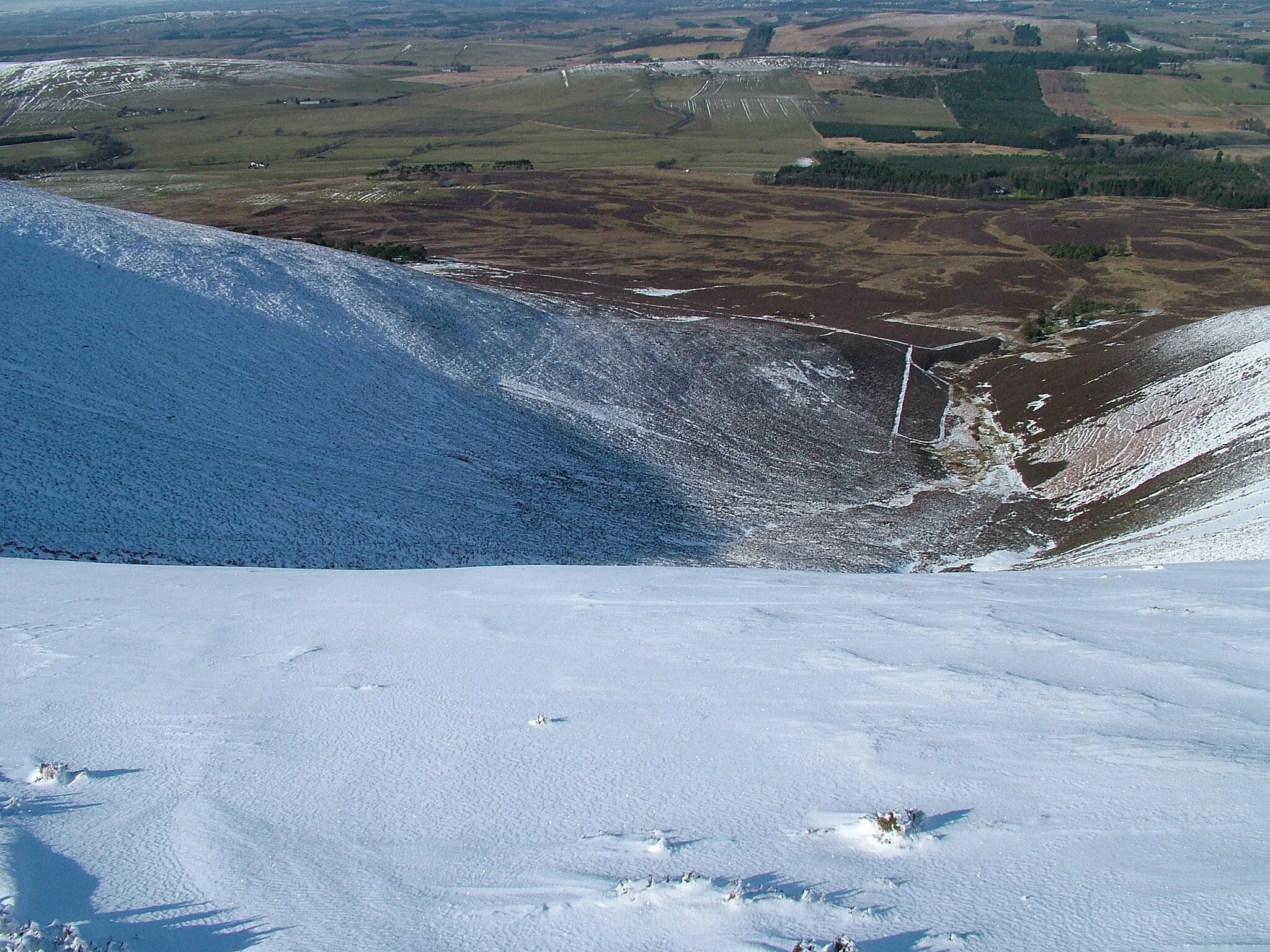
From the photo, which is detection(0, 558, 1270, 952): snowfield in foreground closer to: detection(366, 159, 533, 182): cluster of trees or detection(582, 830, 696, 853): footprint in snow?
detection(582, 830, 696, 853): footprint in snow

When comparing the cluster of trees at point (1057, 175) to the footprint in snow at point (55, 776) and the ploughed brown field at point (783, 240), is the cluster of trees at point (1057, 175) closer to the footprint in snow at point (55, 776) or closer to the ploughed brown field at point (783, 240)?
the ploughed brown field at point (783, 240)

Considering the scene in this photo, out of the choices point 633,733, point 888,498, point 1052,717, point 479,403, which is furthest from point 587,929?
point 479,403

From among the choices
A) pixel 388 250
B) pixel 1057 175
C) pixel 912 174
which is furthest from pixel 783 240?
pixel 1057 175

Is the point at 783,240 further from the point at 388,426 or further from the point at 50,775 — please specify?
the point at 50,775

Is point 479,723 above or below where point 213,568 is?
above

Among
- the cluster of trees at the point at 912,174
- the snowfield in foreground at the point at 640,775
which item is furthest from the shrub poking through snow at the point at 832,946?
the cluster of trees at the point at 912,174

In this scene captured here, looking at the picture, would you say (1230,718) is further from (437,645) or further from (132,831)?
(132,831)
